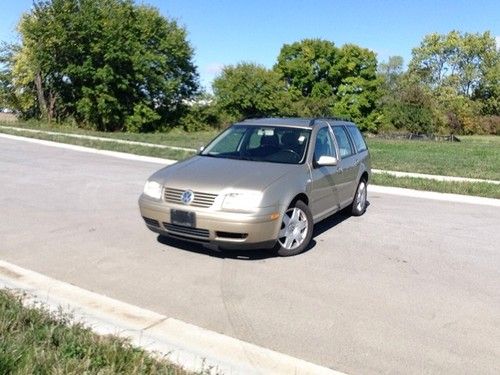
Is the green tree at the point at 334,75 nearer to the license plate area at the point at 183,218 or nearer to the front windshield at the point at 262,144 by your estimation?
the front windshield at the point at 262,144

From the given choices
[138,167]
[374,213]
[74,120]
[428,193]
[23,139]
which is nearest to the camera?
[374,213]

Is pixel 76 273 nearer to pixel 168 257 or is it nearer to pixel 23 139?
pixel 168 257

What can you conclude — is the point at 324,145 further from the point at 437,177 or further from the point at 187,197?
the point at 437,177

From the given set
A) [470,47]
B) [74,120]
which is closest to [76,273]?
[74,120]

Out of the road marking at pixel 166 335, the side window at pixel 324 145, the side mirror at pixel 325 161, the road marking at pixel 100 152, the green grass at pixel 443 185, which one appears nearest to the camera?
the road marking at pixel 166 335

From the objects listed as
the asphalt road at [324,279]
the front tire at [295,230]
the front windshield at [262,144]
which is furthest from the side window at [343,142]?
the front tire at [295,230]

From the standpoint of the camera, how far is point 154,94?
39031 millimetres

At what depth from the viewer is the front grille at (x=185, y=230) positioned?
5320 millimetres

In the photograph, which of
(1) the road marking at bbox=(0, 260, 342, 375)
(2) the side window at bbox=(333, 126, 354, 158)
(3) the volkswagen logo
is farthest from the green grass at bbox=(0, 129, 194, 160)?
(1) the road marking at bbox=(0, 260, 342, 375)

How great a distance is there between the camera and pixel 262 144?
6.70 m

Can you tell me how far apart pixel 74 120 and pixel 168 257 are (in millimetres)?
33234

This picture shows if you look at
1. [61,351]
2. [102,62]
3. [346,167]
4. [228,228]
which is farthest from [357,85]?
[61,351]

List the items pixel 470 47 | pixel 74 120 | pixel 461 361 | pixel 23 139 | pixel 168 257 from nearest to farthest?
pixel 461 361 → pixel 168 257 → pixel 23 139 → pixel 74 120 → pixel 470 47

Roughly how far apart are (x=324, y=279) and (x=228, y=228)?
3.51 feet
